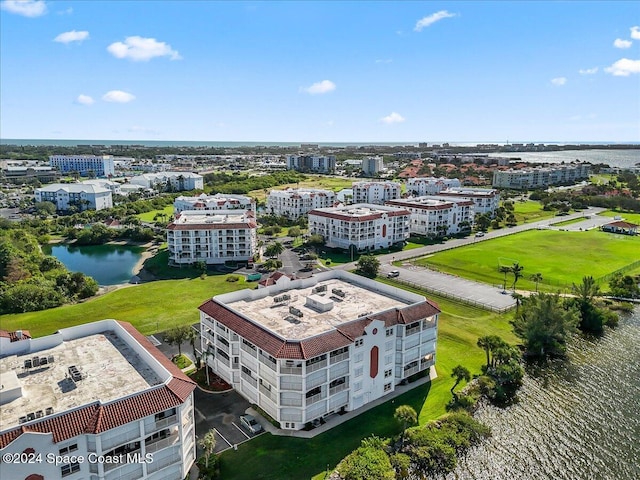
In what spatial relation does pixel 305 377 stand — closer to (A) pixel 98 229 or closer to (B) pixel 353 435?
(B) pixel 353 435

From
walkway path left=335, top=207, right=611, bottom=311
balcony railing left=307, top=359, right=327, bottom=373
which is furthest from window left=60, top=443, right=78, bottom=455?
walkway path left=335, top=207, right=611, bottom=311

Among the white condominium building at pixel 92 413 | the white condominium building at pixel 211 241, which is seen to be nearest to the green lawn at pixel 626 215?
the white condominium building at pixel 211 241

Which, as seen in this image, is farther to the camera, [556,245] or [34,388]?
[556,245]

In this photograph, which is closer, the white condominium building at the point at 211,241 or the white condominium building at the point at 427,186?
the white condominium building at the point at 211,241

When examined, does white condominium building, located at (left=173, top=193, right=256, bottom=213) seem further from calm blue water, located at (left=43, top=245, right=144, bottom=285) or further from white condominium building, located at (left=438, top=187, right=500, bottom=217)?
white condominium building, located at (left=438, top=187, right=500, bottom=217)

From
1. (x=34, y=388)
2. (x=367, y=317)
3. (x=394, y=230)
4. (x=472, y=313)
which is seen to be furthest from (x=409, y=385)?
(x=394, y=230)

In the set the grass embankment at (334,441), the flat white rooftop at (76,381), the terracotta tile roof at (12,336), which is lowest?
the grass embankment at (334,441)

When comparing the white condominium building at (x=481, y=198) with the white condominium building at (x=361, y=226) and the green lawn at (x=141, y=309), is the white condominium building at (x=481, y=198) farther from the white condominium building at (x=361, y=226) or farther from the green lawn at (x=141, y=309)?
the green lawn at (x=141, y=309)
